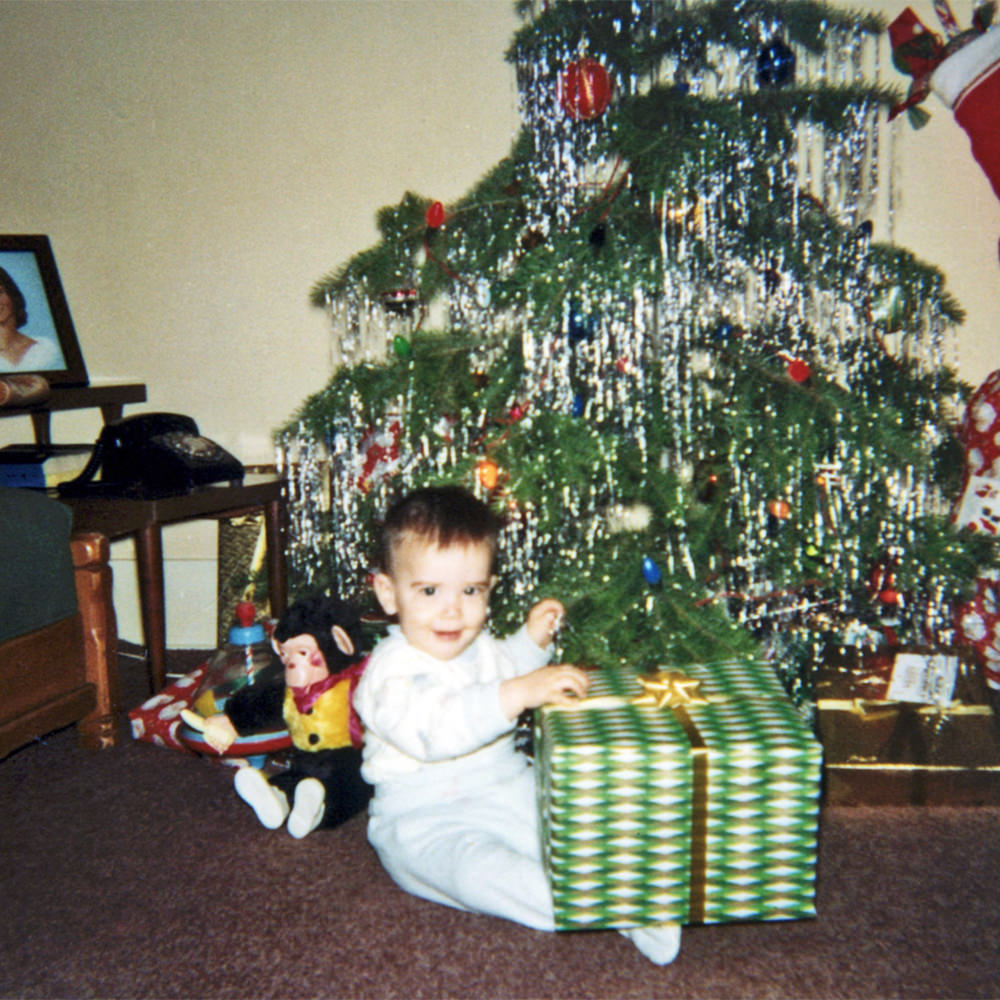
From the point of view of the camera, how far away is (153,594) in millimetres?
1587

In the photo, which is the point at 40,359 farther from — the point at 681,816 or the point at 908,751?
the point at 908,751

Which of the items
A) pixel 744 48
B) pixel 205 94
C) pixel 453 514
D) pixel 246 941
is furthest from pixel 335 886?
pixel 205 94

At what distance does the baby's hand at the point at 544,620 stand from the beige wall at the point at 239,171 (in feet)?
3.41

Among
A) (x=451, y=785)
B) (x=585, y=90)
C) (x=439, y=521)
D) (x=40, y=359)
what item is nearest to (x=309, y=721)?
(x=451, y=785)

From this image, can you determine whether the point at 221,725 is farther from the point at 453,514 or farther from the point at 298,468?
the point at 298,468

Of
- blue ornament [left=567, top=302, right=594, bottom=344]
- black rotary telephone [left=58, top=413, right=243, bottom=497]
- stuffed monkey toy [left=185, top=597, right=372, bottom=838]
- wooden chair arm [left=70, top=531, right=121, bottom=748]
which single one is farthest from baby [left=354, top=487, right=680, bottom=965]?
black rotary telephone [left=58, top=413, right=243, bottom=497]

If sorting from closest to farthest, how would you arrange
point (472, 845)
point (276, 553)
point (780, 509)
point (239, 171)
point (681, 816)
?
point (681, 816) < point (472, 845) < point (780, 509) < point (276, 553) < point (239, 171)

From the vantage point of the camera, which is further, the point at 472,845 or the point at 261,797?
the point at 261,797

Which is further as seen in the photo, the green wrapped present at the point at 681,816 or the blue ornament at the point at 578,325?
the blue ornament at the point at 578,325

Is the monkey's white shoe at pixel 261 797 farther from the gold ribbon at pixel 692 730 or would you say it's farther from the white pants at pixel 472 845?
the gold ribbon at pixel 692 730

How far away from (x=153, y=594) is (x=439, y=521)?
2.49 feet

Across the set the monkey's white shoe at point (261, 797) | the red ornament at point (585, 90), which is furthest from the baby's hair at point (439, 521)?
the red ornament at point (585, 90)

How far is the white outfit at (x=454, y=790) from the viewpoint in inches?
37.4

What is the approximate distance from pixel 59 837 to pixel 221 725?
0.79ft
